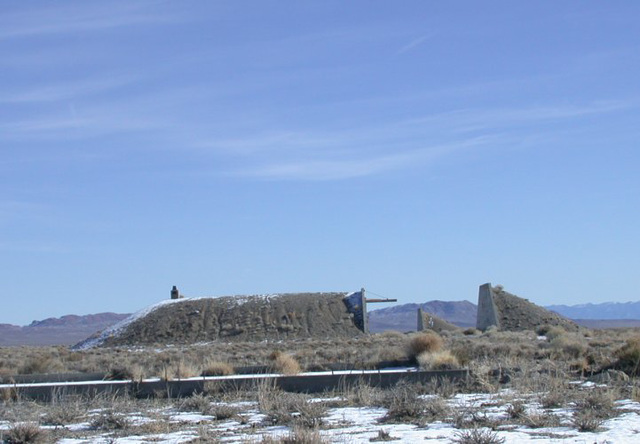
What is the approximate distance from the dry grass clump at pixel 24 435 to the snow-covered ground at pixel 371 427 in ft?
1.23

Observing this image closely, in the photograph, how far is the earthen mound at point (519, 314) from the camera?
57.2m

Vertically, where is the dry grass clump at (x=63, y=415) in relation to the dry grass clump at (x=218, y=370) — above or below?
below

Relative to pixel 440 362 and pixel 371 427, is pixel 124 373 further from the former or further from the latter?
pixel 371 427

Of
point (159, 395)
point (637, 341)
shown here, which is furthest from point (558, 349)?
point (159, 395)

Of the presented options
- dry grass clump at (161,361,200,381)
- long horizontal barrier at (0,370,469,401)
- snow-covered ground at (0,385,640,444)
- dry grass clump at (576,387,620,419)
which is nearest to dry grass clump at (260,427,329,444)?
snow-covered ground at (0,385,640,444)

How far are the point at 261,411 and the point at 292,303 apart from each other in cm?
5108

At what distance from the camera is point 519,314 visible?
59062 mm

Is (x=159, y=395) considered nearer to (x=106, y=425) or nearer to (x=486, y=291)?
(x=106, y=425)

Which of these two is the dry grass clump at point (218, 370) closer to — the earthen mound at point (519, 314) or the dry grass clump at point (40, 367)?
the dry grass clump at point (40, 367)

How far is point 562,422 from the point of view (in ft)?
39.4

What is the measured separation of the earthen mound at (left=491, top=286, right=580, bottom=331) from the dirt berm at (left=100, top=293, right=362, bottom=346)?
9.46 metres

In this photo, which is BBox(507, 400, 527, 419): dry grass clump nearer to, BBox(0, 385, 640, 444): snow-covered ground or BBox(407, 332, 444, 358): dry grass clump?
BBox(0, 385, 640, 444): snow-covered ground

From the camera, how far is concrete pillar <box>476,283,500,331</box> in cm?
5893

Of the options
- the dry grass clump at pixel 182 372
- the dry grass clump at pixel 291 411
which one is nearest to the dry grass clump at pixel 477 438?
the dry grass clump at pixel 291 411
